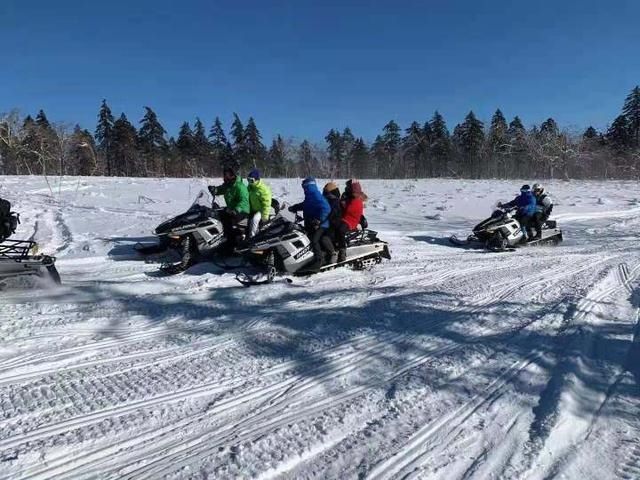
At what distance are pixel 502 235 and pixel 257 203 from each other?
19.5 feet

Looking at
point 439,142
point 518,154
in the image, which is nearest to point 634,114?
point 518,154

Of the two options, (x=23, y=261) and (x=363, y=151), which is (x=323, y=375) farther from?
(x=363, y=151)

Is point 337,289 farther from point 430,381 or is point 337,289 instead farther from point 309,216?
point 430,381

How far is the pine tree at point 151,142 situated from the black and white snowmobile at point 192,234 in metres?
49.5

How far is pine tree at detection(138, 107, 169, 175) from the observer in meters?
54.7

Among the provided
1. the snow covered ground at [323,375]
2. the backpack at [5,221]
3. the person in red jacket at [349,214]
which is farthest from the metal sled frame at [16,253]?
the person in red jacket at [349,214]

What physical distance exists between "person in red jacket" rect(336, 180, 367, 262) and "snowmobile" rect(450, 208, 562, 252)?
170 inches

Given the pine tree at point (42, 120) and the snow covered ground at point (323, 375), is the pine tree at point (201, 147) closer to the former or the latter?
the pine tree at point (42, 120)

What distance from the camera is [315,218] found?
8.34 meters

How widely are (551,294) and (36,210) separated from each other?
13.8 metres

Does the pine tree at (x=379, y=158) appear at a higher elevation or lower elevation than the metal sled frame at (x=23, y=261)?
higher

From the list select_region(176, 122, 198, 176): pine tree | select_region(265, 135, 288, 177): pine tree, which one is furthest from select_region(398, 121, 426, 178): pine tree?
select_region(176, 122, 198, 176): pine tree

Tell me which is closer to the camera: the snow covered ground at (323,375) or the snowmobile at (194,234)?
the snow covered ground at (323,375)

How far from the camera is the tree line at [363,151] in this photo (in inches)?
2040
